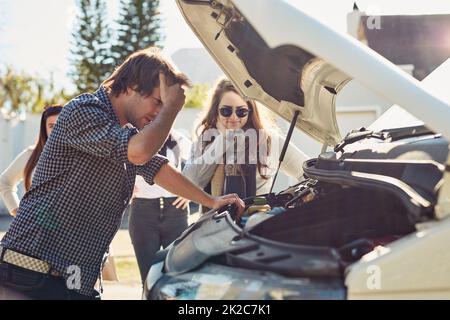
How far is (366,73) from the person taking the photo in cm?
196

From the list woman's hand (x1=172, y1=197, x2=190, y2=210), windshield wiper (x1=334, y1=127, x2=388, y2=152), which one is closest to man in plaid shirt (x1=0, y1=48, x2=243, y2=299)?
windshield wiper (x1=334, y1=127, x2=388, y2=152)

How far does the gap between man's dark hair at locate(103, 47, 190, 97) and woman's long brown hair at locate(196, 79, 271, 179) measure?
53.6 inches

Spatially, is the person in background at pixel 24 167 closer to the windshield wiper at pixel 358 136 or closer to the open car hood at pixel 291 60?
the open car hood at pixel 291 60

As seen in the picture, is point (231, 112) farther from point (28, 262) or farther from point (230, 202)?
point (28, 262)

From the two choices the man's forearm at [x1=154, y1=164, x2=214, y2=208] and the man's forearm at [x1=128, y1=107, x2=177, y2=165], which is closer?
the man's forearm at [x1=128, y1=107, x2=177, y2=165]

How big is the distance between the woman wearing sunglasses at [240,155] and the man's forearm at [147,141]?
5.31 ft

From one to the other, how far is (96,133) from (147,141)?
9.1 inches

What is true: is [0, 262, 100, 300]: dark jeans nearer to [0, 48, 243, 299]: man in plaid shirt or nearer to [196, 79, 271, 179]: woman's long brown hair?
[0, 48, 243, 299]: man in plaid shirt

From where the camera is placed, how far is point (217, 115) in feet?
14.5

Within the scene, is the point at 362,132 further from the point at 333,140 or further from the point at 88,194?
the point at 88,194

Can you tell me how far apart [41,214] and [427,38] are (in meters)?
17.6

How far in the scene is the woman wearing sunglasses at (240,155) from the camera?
418cm

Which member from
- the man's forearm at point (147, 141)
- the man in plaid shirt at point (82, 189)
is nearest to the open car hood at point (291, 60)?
the man in plaid shirt at point (82, 189)

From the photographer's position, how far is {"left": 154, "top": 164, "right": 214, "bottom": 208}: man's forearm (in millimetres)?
3111
